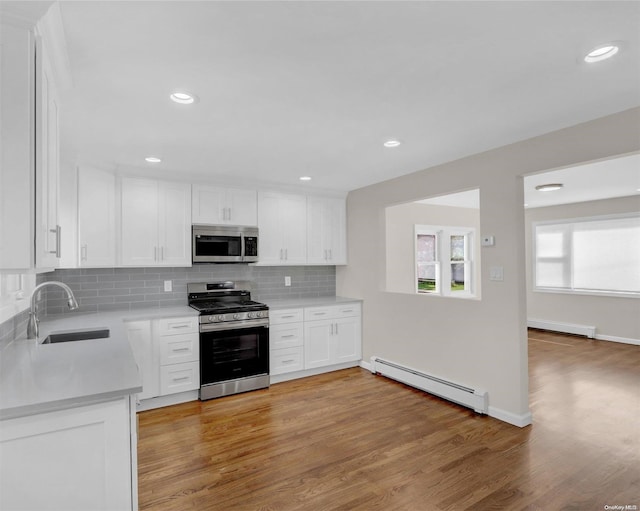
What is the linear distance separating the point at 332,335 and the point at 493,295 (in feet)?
6.54

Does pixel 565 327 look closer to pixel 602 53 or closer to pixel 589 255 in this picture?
pixel 589 255

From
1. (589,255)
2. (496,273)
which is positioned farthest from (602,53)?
(589,255)

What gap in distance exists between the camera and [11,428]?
122 centimetres

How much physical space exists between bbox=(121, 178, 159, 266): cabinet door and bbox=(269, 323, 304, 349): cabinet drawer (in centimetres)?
147

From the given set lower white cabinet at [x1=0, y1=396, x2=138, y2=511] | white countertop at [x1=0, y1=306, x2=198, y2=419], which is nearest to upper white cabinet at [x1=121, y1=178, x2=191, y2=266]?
white countertop at [x1=0, y1=306, x2=198, y2=419]

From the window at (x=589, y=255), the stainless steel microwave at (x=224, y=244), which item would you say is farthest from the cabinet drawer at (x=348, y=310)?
the window at (x=589, y=255)

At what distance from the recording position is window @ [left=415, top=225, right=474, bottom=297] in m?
6.20

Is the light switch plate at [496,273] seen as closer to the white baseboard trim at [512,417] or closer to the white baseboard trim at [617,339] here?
the white baseboard trim at [512,417]

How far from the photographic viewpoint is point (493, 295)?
319 centimetres

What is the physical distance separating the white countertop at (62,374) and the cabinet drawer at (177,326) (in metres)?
1.01

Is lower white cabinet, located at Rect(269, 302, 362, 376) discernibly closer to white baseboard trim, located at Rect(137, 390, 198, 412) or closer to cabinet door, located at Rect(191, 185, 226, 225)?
white baseboard trim, located at Rect(137, 390, 198, 412)

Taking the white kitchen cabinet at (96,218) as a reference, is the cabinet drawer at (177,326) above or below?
below

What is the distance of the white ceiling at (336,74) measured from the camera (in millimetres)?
1450

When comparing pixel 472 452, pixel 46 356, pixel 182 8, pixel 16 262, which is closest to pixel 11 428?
pixel 16 262
